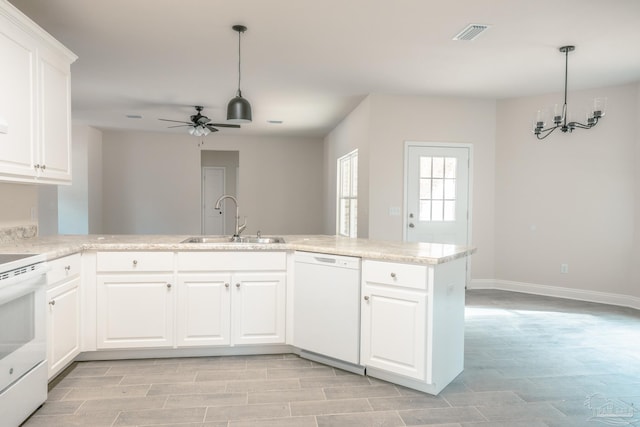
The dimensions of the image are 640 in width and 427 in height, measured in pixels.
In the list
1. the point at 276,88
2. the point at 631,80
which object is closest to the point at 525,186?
the point at 631,80

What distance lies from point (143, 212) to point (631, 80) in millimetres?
8604

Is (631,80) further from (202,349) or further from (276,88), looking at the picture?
(202,349)

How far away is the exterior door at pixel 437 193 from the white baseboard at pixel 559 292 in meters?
0.69

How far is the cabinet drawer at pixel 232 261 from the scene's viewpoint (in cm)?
302

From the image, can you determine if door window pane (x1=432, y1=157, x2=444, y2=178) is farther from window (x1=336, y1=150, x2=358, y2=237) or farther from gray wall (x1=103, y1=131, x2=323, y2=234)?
gray wall (x1=103, y1=131, x2=323, y2=234)

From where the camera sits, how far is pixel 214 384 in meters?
2.68

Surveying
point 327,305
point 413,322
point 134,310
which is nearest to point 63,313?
point 134,310

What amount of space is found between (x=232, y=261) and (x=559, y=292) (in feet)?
14.6

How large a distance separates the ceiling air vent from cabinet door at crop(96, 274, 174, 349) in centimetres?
308

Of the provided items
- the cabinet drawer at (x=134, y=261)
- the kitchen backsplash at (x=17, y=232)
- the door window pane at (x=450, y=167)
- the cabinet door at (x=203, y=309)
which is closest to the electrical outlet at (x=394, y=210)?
the door window pane at (x=450, y=167)

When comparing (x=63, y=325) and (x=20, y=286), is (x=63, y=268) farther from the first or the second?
(x=20, y=286)

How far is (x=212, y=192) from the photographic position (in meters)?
10.9

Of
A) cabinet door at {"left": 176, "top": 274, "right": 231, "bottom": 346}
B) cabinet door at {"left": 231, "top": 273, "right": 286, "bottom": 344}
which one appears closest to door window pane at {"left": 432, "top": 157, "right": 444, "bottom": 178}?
cabinet door at {"left": 231, "top": 273, "right": 286, "bottom": 344}

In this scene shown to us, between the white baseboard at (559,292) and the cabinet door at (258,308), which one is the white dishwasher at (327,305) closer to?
the cabinet door at (258,308)
